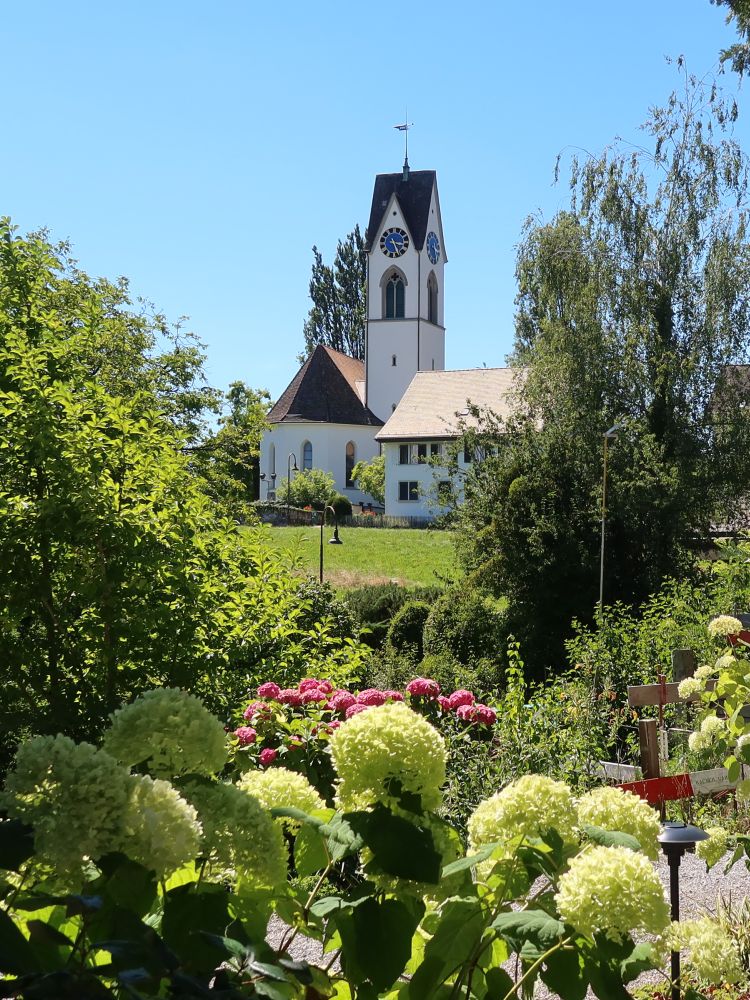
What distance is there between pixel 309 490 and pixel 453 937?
51120 millimetres

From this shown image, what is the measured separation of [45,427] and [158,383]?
12660 mm

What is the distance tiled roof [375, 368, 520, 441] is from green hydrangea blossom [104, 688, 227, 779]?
4258cm

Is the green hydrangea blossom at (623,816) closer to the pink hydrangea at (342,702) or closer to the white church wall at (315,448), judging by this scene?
the pink hydrangea at (342,702)

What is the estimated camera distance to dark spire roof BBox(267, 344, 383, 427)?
2275 inches

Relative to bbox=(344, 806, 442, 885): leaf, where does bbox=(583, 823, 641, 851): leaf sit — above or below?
below

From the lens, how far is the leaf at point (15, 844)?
1.05m

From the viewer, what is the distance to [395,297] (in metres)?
59.8

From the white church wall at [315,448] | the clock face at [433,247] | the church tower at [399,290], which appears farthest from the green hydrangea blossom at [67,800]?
the clock face at [433,247]

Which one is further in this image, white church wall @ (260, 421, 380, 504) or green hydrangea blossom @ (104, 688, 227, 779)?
white church wall @ (260, 421, 380, 504)

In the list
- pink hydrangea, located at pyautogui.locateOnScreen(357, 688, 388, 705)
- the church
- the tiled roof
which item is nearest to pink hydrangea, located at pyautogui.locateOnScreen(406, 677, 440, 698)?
pink hydrangea, located at pyautogui.locateOnScreen(357, 688, 388, 705)

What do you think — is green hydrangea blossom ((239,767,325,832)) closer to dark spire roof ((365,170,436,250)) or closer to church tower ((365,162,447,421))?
church tower ((365,162,447,421))

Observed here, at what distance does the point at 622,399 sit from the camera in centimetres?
2203

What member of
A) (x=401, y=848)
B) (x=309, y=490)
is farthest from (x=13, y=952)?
(x=309, y=490)

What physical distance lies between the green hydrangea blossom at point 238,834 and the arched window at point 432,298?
6023cm
